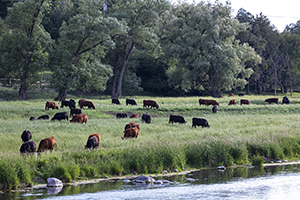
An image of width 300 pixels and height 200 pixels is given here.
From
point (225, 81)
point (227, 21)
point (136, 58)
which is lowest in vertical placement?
point (225, 81)

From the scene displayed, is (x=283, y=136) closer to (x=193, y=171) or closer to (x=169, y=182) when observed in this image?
(x=193, y=171)

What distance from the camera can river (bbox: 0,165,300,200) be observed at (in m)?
12.3

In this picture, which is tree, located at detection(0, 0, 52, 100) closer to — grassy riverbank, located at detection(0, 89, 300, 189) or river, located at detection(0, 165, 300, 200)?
grassy riverbank, located at detection(0, 89, 300, 189)

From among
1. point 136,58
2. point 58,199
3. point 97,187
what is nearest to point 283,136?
point 97,187

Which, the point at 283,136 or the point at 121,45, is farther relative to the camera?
the point at 121,45

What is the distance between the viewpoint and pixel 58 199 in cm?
1180

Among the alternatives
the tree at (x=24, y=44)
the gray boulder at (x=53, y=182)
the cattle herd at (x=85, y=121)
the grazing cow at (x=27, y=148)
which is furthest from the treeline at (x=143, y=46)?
the gray boulder at (x=53, y=182)

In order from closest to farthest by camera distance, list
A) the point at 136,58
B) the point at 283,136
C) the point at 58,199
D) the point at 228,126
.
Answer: the point at 58,199
the point at 283,136
the point at 228,126
the point at 136,58

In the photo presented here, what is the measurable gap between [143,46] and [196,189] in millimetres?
50960

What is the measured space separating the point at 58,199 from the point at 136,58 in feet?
215

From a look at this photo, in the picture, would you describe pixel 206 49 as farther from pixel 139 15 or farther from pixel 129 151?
pixel 129 151

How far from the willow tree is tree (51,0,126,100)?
599 inches

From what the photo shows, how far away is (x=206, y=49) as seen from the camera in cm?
5975

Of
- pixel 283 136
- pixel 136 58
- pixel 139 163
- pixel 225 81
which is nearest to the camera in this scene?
pixel 139 163
